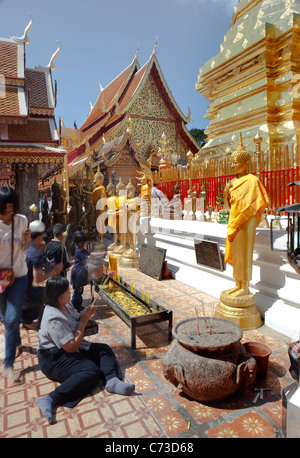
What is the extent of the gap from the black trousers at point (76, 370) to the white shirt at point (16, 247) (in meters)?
0.78

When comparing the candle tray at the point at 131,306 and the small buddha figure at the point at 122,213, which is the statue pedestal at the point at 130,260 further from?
the candle tray at the point at 131,306

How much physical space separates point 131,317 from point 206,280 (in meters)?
2.31

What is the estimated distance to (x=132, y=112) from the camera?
1537 cm

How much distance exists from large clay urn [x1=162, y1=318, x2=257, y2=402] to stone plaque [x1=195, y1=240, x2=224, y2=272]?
226cm

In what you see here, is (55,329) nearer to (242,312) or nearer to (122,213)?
(242,312)

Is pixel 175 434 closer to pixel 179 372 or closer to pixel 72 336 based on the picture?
pixel 179 372

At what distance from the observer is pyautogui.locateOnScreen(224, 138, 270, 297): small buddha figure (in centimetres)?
336

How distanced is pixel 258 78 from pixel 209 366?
5.88 m

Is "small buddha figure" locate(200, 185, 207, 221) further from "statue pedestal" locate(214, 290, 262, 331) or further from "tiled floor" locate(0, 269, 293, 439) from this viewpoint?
"tiled floor" locate(0, 269, 293, 439)

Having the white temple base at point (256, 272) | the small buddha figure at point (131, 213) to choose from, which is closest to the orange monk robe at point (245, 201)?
the white temple base at point (256, 272)

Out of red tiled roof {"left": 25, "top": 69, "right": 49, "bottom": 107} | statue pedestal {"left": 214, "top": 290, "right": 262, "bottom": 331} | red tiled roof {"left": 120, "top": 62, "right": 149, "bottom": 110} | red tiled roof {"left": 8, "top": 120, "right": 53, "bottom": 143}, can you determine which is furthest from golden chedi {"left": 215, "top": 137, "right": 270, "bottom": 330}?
red tiled roof {"left": 120, "top": 62, "right": 149, "bottom": 110}

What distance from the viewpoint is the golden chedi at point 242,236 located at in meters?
3.38

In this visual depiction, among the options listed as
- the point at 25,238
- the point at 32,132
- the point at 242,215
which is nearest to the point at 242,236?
the point at 242,215

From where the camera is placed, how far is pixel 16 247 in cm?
275
